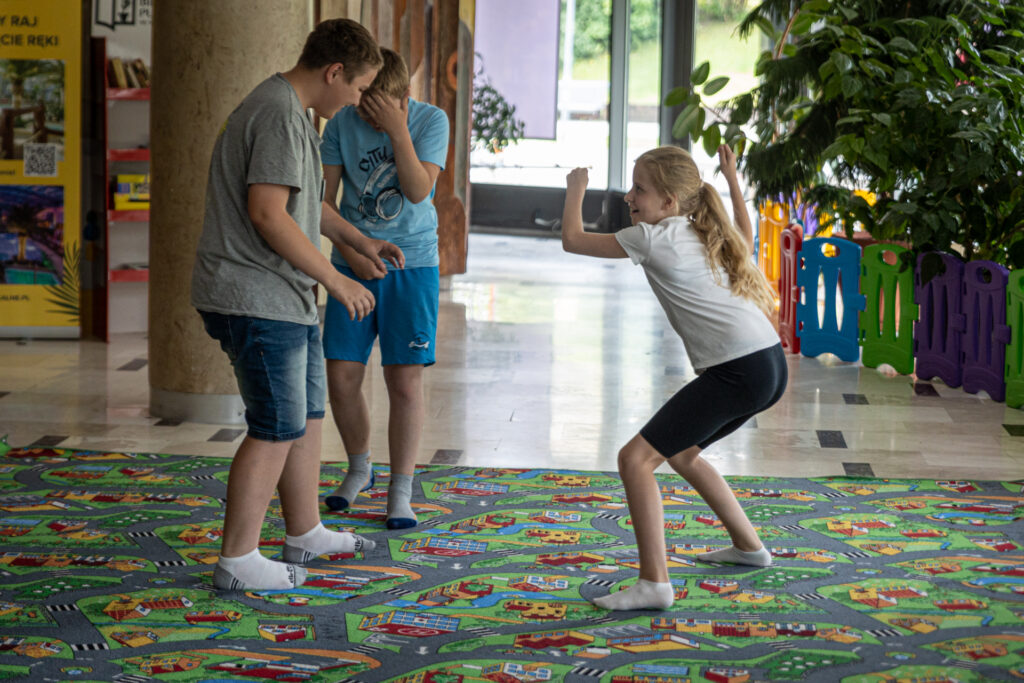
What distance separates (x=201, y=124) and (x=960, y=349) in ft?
11.4

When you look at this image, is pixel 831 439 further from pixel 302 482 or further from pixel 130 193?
pixel 130 193

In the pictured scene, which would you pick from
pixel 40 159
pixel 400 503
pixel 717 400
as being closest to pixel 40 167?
pixel 40 159

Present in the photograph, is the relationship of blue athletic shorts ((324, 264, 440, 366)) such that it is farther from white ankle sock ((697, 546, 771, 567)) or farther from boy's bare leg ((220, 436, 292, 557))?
white ankle sock ((697, 546, 771, 567))

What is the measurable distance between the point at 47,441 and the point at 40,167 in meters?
2.58

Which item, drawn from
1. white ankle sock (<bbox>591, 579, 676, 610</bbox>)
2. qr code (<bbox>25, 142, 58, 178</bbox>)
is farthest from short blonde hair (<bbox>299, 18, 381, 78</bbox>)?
qr code (<bbox>25, 142, 58, 178</bbox>)

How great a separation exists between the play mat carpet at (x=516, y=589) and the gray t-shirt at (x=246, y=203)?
A: 732mm

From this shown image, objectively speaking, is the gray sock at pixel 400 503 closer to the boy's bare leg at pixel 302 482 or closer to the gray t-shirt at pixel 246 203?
the boy's bare leg at pixel 302 482

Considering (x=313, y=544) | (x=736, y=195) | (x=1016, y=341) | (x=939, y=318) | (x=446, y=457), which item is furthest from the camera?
(x=939, y=318)

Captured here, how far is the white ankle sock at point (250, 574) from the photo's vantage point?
2928 mm

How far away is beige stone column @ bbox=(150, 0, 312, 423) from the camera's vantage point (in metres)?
4.64

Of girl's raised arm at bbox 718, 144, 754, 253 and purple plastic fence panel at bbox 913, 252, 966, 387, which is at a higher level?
girl's raised arm at bbox 718, 144, 754, 253

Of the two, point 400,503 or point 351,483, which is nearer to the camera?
point 400,503

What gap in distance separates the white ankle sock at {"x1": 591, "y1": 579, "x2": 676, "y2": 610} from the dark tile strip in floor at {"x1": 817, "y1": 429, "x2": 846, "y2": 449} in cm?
187

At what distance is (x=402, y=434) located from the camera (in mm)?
3545
